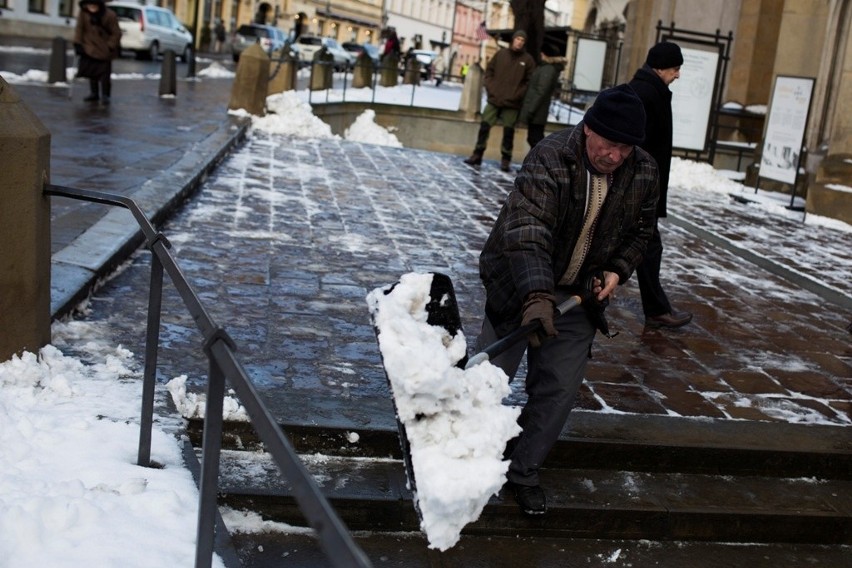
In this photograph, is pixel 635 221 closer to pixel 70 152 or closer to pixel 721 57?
pixel 70 152

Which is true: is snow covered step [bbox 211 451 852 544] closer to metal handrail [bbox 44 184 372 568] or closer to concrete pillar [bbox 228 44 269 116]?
metal handrail [bbox 44 184 372 568]

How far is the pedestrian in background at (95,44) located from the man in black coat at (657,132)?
41.8 ft

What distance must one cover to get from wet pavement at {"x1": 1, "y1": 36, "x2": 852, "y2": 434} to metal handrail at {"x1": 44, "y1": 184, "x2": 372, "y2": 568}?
891 mm

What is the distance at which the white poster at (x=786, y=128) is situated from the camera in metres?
15.0

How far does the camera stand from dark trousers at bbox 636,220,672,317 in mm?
7266

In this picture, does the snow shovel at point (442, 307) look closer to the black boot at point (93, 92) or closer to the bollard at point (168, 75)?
A: the black boot at point (93, 92)

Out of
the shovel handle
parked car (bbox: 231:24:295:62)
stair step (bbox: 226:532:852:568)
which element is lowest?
stair step (bbox: 226:532:852:568)

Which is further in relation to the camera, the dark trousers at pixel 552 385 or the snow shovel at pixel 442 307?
the dark trousers at pixel 552 385

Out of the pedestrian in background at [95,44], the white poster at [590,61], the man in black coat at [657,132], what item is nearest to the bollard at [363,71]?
the white poster at [590,61]

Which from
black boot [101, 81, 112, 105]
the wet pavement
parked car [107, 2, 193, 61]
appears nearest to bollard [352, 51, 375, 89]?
parked car [107, 2, 193, 61]

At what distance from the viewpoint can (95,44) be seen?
57.5ft

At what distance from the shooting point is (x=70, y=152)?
1148 cm

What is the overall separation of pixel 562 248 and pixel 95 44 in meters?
15.0

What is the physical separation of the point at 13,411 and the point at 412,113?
68.2 feet
